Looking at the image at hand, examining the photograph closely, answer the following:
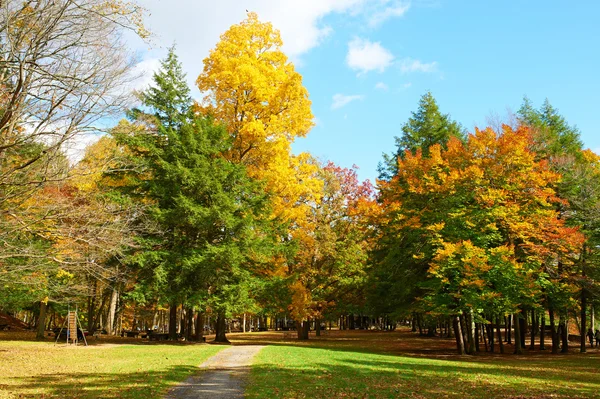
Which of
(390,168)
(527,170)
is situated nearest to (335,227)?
(390,168)

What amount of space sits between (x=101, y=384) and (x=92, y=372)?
2.33m

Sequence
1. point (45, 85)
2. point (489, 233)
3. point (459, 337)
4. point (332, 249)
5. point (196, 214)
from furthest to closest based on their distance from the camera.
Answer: point (332, 249) → point (459, 337) → point (489, 233) → point (196, 214) → point (45, 85)

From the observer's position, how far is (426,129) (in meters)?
37.2

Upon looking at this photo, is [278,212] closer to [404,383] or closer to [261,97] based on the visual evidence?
[261,97]

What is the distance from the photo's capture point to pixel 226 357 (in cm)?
1664

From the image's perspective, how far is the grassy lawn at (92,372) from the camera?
382 inches

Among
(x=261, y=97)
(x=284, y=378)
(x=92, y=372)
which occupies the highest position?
(x=261, y=97)

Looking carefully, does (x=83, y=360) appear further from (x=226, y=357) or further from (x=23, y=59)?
(x=23, y=59)

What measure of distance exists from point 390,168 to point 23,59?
34.7 m

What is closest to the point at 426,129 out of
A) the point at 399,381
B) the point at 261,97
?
the point at 261,97

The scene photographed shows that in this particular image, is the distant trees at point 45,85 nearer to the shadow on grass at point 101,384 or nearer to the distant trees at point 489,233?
the shadow on grass at point 101,384

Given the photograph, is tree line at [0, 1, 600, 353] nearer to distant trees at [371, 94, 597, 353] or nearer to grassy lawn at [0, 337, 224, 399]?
distant trees at [371, 94, 597, 353]

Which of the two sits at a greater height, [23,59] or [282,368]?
[23,59]

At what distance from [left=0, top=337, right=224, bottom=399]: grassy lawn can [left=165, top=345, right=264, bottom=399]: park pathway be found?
365 mm
